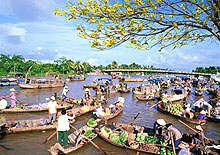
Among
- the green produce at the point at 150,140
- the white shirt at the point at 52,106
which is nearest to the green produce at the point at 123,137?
the green produce at the point at 150,140

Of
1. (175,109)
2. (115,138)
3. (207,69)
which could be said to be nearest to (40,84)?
(175,109)

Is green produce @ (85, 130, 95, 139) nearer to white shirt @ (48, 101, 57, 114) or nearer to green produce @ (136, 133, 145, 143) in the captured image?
green produce @ (136, 133, 145, 143)

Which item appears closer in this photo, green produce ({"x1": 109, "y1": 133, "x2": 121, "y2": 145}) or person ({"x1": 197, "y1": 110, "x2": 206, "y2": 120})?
green produce ({"x1": 109, "y1": 133, "x2": 121, "y2": 145})

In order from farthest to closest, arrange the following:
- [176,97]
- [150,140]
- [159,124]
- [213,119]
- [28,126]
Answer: [176,97]
[213,119]
[28,126]
[159,124]
[150,140]

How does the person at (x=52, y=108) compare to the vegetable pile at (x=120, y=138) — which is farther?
the person at (x=52, y=108)

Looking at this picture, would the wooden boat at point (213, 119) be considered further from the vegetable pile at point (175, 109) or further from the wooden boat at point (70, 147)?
the wooden boat at point (70, 147)

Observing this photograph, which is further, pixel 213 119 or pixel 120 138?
pixel 213 119

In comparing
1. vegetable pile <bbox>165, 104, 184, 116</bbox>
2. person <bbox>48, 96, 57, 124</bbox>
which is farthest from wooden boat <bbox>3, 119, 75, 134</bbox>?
vegetable pile <bbox>165, 104, 184, 116</bbox>

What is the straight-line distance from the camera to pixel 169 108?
16.4m

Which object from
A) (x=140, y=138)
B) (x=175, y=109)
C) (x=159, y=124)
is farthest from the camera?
(x=175, y=109)

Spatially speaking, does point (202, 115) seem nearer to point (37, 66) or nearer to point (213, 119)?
point (213, 119)

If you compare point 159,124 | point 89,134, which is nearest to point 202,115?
point 159,124

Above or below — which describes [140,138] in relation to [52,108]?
below

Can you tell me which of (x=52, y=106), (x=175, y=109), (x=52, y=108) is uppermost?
(x=52, y=106)
